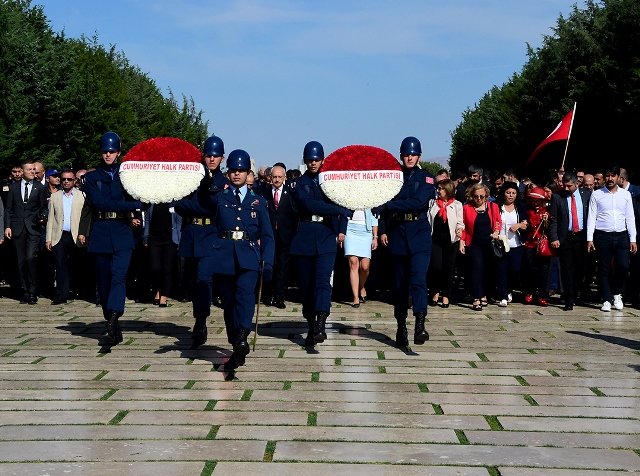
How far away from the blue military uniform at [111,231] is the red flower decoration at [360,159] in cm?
188

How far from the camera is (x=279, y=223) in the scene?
49.5 feet

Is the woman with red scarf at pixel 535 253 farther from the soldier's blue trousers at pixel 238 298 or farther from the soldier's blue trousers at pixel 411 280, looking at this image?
the soldier's blue trousers at pixel 238 298

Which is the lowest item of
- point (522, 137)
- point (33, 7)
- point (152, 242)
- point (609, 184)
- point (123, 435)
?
point (123, 435)

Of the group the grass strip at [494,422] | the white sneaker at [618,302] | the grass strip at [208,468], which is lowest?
the grass strip at [208,468]

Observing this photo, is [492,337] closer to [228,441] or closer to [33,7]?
[228,441]

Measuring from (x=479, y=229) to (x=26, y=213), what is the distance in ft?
21.1

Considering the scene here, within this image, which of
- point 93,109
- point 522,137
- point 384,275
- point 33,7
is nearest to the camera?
point 384,275

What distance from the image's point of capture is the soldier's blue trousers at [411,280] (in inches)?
406

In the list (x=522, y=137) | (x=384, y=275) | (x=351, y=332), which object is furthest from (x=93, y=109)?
(x=351, y=332)

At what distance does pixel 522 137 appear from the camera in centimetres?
5500

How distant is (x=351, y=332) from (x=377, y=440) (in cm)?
537

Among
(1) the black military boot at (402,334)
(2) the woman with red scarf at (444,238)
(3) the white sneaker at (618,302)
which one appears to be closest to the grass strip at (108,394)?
(1) the black military boot at (402,334)

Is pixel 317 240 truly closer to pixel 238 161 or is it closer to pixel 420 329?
pixel 420 329

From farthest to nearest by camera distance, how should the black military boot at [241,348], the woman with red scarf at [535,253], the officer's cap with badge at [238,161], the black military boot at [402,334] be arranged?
the woman with red scarf at [535,253]
the black military boot at [402,334]
the officer's cap with badge at [238,161]
the black military boot at [241,348]
